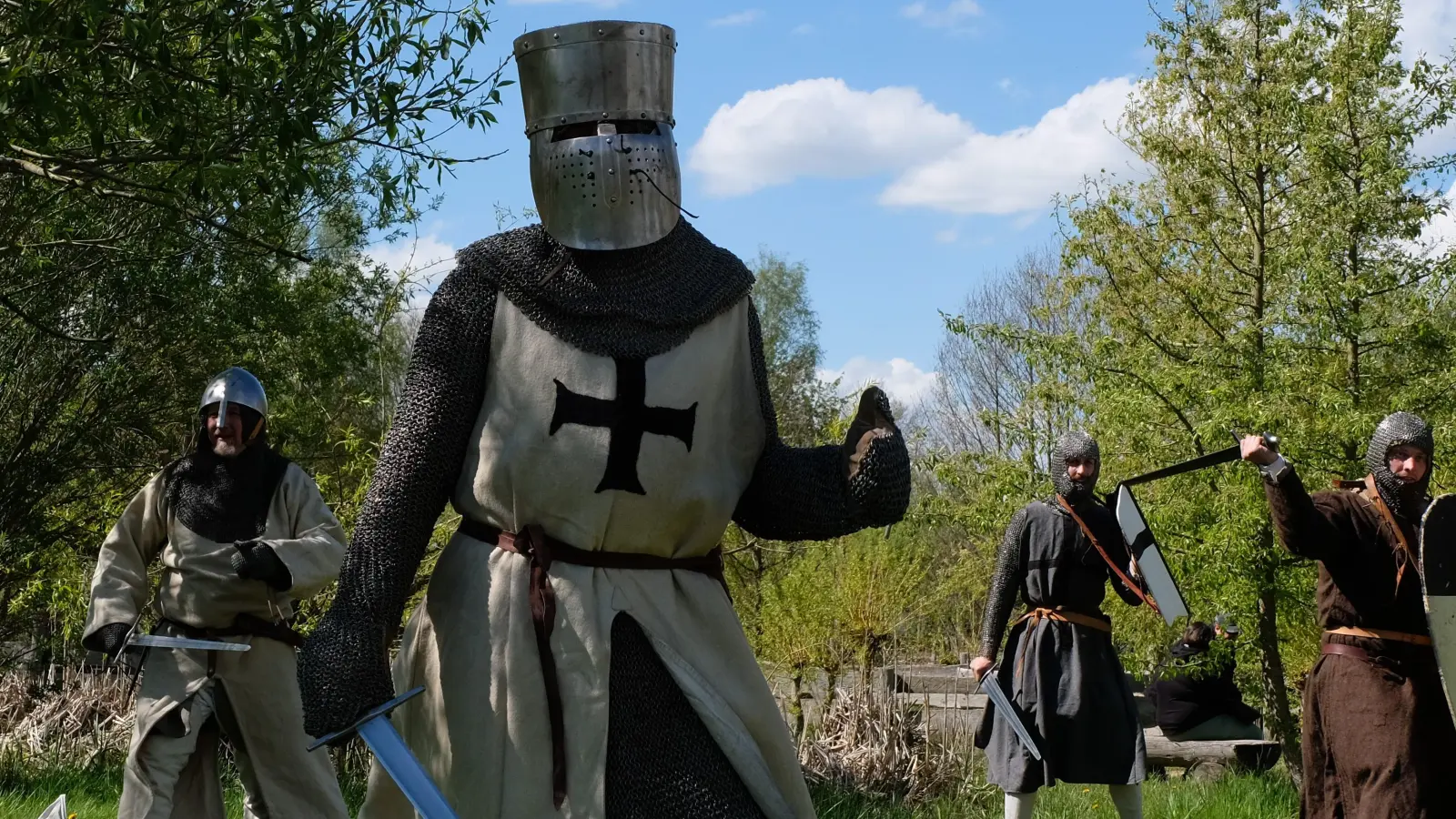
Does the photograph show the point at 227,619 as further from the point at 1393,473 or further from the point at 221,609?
the point at 1393,473

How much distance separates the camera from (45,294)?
835 cm

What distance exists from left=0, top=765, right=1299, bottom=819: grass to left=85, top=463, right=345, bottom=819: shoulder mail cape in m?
1.46

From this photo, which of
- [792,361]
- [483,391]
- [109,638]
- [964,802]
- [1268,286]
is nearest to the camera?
[483,391]

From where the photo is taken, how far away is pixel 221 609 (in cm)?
606

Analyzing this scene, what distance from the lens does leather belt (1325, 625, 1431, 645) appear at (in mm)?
5422

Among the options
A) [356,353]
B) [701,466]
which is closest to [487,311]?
[701,466]

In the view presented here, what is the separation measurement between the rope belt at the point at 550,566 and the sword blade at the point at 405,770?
24cm

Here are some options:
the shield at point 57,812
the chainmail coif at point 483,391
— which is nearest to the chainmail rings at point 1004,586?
the shield at point 57,812

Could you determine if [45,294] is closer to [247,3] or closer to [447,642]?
[247,3]

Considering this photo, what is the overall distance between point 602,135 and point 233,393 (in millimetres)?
3709

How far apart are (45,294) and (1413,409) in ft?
22.9

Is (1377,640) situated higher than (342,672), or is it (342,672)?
(342,672)

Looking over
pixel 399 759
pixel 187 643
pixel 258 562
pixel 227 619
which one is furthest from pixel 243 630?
pixel 399 759

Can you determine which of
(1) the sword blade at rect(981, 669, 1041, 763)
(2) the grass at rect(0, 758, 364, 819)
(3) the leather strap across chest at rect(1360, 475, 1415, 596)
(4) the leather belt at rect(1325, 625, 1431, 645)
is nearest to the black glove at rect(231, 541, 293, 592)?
(2) the grass at rect(0, 758, 364, 819)
